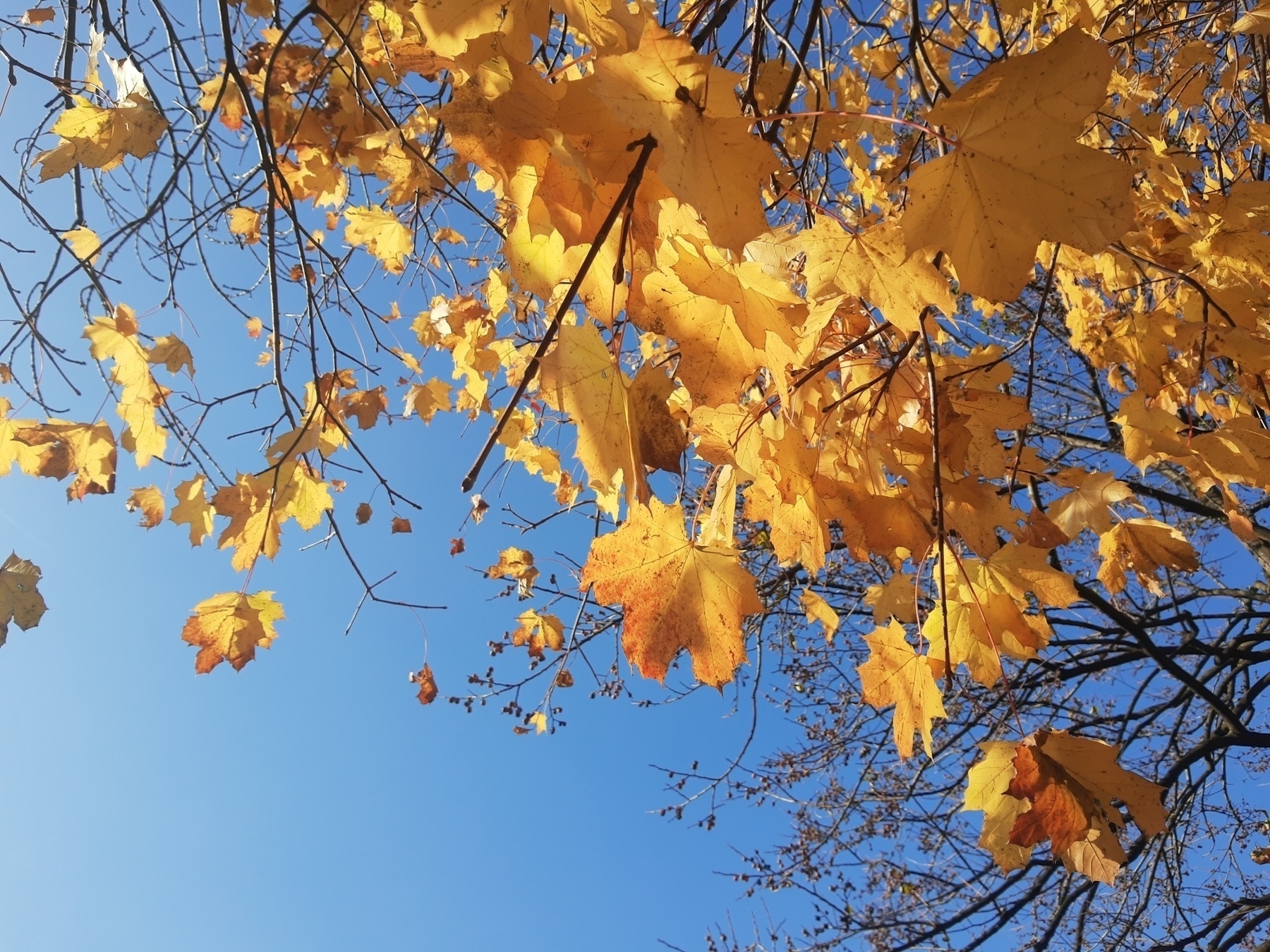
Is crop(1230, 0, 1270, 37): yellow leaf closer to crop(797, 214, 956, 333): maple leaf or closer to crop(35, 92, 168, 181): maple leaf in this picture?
crop(797, 214, 956, 333): maple leaf

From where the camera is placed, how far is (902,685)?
5.24 feet

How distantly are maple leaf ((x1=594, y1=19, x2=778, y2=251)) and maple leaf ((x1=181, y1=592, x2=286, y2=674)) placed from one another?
169 centimetres

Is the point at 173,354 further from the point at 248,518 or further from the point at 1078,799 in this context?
the point at 1078,799

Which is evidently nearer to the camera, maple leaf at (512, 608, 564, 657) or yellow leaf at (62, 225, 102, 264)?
yellow leaf at (62, 225, 102, 264)

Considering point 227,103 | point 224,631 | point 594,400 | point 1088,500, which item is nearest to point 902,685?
point 1088,500

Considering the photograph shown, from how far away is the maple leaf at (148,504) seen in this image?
2540 mm

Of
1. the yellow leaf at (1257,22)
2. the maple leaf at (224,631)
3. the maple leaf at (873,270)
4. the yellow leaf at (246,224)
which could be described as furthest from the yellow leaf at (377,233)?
the yellow leaf at (1257,22)

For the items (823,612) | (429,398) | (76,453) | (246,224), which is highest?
(246,224)

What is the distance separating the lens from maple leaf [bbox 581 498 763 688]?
1267 mm

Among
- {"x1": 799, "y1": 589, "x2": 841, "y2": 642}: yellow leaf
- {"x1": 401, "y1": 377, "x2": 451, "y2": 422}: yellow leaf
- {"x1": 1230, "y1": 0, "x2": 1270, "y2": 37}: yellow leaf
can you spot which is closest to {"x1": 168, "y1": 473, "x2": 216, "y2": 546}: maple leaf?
{"x1": 401, "y1": 377, "x2": 451, "y2": 422}: yellow leaf

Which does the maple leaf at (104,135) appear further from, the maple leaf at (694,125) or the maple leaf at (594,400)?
the maple leaf at (694,125)

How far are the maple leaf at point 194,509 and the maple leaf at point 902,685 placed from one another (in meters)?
1.90

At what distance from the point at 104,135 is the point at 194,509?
1.04 metres

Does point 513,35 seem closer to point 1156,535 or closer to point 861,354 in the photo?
point 861,354
